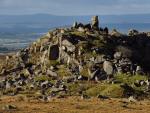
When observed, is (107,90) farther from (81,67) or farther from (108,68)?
(81,67)

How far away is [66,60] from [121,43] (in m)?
13.6

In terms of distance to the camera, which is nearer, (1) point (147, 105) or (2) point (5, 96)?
(1) point (147, 105)

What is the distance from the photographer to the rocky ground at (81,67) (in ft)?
322

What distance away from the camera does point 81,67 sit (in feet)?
358

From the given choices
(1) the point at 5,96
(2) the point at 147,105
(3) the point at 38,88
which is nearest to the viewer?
(2) the point at 147,105

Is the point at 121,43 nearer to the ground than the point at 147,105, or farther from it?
farther from it

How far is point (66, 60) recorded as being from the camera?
372ft

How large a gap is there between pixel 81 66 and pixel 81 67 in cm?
37

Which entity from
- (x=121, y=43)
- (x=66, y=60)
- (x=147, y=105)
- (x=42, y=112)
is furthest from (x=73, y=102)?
(x=121, y=43)

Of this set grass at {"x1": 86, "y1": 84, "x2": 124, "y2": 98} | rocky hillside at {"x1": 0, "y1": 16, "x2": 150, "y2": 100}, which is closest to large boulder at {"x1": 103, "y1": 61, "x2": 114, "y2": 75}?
rocky hillside at {"x1": 0, "y1": 16, "x2": 150, "y2": 100}

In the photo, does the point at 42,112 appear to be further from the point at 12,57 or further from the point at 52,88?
the point at 12,57

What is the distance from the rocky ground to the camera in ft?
322

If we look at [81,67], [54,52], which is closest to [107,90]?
[81,67]

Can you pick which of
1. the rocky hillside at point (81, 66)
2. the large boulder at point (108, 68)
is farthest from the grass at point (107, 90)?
the large boulder at point (108, 68)
